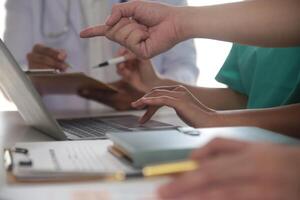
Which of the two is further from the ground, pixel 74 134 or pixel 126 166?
pixel 126 166

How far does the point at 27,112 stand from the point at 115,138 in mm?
405

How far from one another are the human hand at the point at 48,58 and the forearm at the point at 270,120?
0.66 meters

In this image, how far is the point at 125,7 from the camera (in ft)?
2.68

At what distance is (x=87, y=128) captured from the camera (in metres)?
0.84

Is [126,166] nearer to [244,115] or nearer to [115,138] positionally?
[115,138]

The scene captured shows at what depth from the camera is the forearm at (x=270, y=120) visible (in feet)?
2.35

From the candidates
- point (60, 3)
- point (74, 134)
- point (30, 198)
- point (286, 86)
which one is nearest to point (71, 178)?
point (30, 198)

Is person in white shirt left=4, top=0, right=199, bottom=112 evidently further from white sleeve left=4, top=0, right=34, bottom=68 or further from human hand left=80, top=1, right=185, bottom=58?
human hand left=80, top=1, right=185, bottom=58

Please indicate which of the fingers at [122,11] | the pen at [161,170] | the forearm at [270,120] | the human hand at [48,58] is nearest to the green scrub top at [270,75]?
the forearm at [270,120]

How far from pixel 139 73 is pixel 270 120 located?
63 cm

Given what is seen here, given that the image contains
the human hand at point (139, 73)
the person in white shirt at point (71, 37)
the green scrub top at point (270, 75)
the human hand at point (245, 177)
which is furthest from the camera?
the person in white shirt at point (71, 37)

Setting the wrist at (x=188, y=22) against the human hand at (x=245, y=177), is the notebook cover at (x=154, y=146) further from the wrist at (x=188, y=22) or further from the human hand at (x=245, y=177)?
the wrist at (x=188, y=22)

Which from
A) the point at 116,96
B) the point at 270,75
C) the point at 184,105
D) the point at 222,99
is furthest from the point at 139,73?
the point at 184,105

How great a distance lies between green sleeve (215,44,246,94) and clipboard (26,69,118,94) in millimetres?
280
